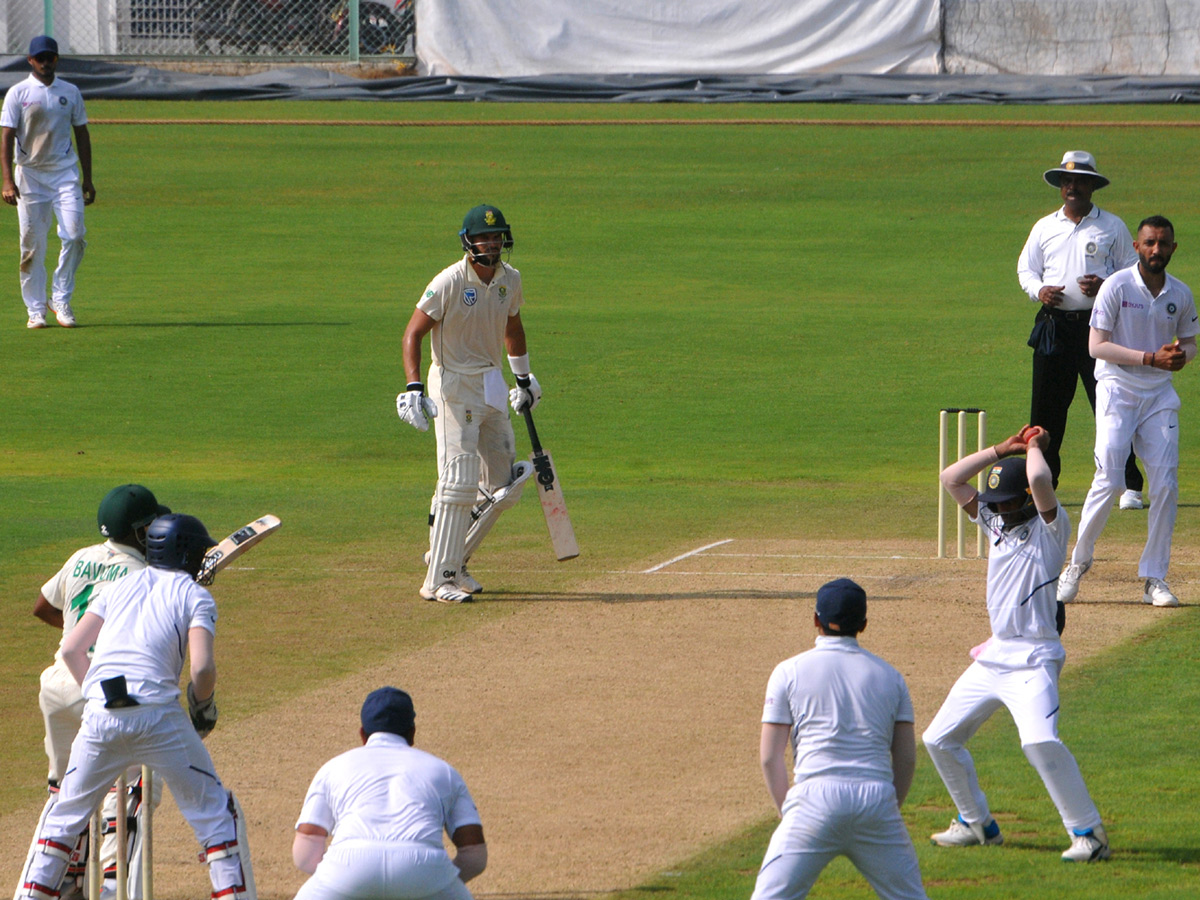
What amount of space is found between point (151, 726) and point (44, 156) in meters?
13.5

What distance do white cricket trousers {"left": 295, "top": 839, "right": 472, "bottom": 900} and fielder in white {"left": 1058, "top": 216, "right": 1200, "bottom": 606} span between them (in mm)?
6337

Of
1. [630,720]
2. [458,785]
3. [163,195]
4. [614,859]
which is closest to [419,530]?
[630,720]

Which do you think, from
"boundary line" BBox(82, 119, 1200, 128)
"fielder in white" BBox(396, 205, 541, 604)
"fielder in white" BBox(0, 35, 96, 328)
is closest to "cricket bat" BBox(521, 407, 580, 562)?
"fielder in white" BBox(396, 205, 541, 604)

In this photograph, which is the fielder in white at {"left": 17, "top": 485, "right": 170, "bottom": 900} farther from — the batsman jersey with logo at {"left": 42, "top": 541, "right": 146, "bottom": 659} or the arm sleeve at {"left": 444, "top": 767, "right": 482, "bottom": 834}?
the arm sleeve at {"left": 444, "top": 767, "right": 482, "bottom": 834}

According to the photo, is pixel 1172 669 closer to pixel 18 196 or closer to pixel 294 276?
pixel 18 196

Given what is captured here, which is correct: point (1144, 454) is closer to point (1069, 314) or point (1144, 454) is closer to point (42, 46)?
point (1069, 314)

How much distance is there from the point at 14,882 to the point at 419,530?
666 cm

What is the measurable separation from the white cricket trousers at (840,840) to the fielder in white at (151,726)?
68.7 inches

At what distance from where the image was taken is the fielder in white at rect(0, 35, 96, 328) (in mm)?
17828

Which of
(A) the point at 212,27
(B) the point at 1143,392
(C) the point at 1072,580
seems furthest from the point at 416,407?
(A) the point at 212,27

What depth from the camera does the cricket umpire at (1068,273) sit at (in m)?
12.6

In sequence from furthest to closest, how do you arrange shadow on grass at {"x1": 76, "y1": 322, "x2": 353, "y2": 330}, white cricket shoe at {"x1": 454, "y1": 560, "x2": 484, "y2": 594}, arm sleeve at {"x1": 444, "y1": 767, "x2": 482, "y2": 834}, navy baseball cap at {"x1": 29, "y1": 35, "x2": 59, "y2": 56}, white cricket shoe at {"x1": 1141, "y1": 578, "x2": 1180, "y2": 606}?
shadow on grass at {"x1": 76, "y1": 322, "x2": 353, "y2": 330}
navy baseball cap at {"x1": 29, "y1": 35, "x2": 59, "y2": 56}
white cricket shoe at {"x1": 454, "y1": 560, "x2": 484, "y2": 594}
white cricket shoe at {"x1": 1141, "y1": 578, "x2": 1180, "y2": 606}
arm sleeve at {"x1": 444, "y1": 767, "x2": 482, "y2": 834}

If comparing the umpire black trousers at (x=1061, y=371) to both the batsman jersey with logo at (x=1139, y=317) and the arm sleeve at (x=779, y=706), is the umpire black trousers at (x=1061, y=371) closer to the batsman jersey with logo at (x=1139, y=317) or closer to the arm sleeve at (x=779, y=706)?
the batsman jersey with logo at (x=1139, y=317)

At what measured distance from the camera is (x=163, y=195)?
28453 mm
